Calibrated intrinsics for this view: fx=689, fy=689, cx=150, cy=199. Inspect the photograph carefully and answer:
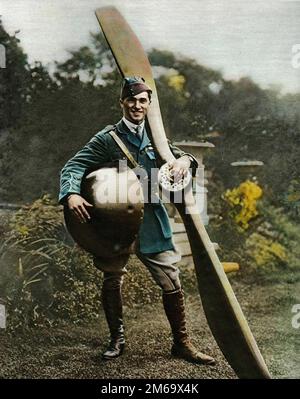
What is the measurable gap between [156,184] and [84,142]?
0.65 metres

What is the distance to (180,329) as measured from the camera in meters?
5.23

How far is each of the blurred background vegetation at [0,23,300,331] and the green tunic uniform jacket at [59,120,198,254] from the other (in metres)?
0.12

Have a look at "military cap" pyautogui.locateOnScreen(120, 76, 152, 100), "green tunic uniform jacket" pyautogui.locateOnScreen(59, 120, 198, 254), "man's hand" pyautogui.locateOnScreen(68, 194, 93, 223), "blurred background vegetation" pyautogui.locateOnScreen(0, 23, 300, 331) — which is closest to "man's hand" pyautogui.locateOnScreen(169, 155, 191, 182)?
"green tunic uniform jacket" pyautogui.locateOnScreen(59, 120, 198, 254)

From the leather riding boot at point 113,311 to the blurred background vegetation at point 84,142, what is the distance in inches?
4.2

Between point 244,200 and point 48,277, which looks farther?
point 244,200

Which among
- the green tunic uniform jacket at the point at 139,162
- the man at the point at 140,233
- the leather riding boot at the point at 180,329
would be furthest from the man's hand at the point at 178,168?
the leather riding boot at the point at 180,329

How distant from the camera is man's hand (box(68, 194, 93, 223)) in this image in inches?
199
